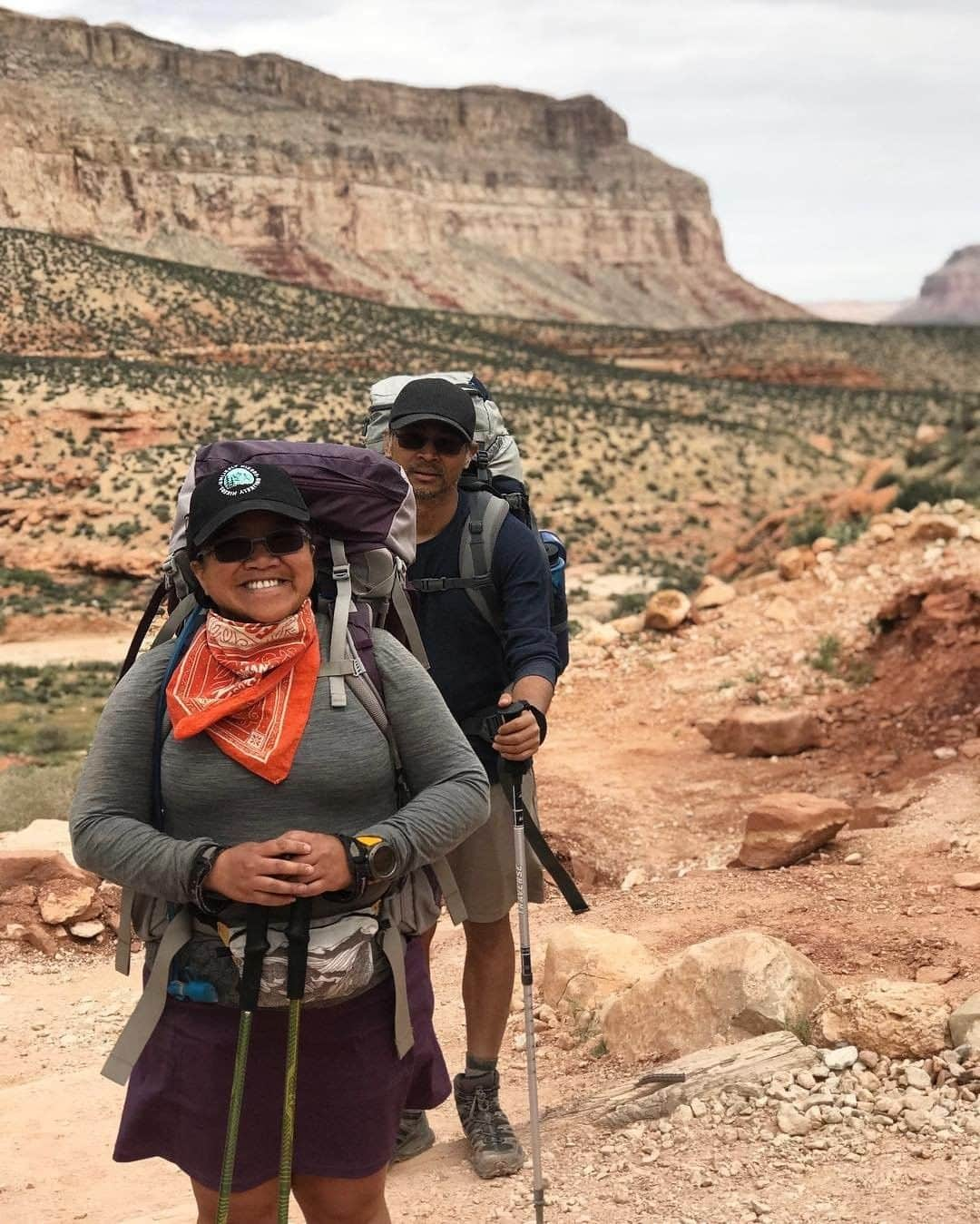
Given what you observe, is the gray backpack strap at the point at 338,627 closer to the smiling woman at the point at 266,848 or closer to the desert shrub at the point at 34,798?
the smiling woman at the point at 266,848

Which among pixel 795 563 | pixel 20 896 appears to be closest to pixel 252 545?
pixel 20 896

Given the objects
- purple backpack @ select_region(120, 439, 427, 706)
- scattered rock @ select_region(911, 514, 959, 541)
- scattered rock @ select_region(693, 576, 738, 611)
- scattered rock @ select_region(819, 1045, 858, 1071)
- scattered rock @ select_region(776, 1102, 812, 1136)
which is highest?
purple backpack @ select_region(120, 439, 427, 706)

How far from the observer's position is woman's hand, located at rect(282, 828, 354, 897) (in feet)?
7.68

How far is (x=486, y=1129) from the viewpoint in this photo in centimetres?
387

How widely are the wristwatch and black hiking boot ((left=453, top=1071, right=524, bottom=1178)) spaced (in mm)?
1735

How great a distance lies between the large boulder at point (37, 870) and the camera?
6.86 m

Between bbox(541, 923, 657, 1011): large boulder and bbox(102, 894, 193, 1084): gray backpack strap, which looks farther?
bbox(541, 923, 657, 1011): large boulder

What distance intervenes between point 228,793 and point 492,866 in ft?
4.98

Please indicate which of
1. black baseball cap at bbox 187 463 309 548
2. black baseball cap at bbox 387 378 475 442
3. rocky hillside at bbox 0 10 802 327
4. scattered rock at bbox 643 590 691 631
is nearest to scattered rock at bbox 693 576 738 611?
scattered rock at bbox 643 590 691 631

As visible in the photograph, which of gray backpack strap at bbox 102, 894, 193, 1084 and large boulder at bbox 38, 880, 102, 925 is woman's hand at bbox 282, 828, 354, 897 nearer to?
gray backpack strap at bbox 102, 894, 193, 1084

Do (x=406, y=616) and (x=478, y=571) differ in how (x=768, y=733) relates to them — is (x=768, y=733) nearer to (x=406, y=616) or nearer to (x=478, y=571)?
(x=478, y=571)

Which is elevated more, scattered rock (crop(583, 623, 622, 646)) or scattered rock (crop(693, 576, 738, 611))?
scattered rock (crop(693, 576, 738, 611))

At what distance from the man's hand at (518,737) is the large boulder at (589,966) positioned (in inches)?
71.5

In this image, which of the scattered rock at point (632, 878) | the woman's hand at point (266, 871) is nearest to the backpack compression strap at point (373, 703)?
the woman's hand at point (266, 871)
